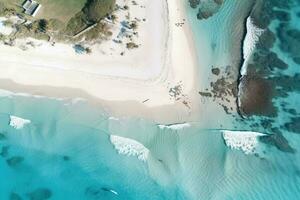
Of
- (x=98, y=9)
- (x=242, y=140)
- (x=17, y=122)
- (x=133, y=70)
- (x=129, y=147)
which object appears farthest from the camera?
(x=98, y=9)

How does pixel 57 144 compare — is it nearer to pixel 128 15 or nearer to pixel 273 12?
pixel 128 15

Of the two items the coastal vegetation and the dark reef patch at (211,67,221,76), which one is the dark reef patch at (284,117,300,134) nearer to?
the dark reef patch at (211,67,221,76)

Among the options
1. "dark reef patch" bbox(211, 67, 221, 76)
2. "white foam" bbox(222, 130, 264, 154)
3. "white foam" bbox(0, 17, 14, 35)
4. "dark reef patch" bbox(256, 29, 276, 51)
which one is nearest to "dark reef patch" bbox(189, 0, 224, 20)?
"dark reef patch" bbox(256, 29, 276, 51)

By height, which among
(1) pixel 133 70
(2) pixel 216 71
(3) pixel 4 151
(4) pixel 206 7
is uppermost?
(4) pixel 206 7

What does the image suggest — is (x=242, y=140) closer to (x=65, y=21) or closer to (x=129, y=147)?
(x=129, y=147)

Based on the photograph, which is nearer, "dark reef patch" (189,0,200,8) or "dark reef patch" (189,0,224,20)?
"dark reef patch" (189,0,224,20)

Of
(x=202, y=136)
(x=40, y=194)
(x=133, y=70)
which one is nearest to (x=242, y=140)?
(x=202, y=136)

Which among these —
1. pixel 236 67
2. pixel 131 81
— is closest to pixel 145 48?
pixel 131 81
